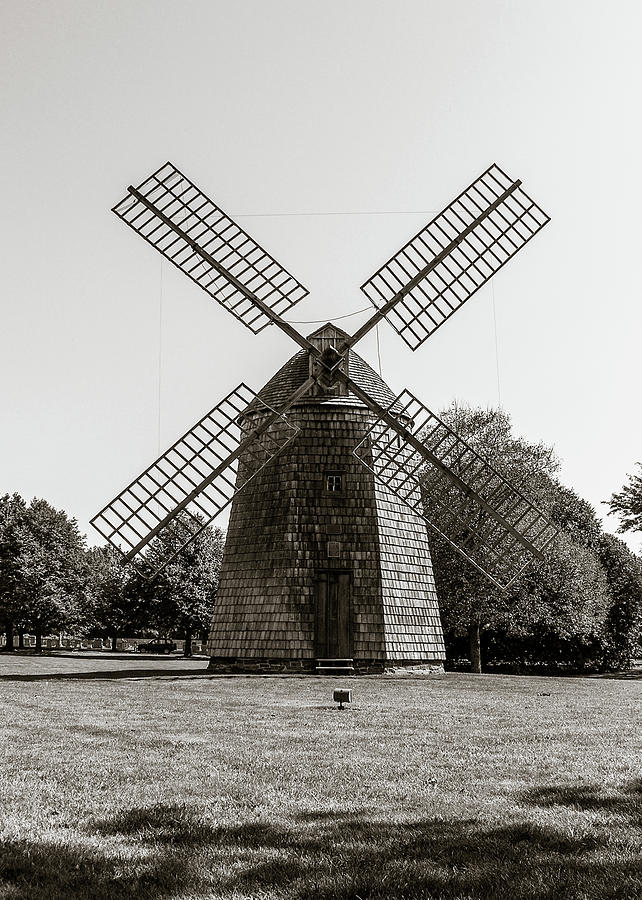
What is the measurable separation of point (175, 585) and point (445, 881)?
49.6 m

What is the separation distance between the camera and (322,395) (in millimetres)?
25766

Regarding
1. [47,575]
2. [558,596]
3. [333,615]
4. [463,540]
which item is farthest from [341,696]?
[47,575]

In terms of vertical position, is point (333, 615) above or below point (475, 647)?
above

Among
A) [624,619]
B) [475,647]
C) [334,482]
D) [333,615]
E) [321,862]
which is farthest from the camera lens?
[624,619]

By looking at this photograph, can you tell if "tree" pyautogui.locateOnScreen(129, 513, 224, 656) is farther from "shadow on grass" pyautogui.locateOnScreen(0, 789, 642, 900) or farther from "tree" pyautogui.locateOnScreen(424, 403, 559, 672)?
"shadow on grass" pyautogui.locateOnScreen(0, 789, 642, 900)

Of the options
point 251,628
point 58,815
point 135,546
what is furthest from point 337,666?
point 58,815

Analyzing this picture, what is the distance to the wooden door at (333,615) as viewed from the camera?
24266mm

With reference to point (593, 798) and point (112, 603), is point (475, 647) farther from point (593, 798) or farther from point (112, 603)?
point (112, 603)

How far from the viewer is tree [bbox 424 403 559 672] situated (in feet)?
113

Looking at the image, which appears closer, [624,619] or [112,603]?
[624,619]

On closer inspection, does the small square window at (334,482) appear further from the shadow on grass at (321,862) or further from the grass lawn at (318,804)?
the shadow on grass at (321,862)

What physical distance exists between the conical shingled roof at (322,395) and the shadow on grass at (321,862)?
19022 millimetres

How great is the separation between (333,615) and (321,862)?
18.9 metres

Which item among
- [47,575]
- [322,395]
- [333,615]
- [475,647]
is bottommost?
[475,647]
